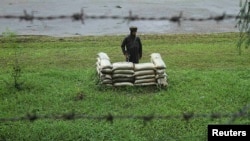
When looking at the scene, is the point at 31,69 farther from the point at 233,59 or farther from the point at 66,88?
the point at 233,59

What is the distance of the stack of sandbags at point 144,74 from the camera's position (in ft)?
29.2

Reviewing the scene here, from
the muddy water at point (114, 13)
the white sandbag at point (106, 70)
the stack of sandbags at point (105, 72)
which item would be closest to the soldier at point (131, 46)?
the stack of sandbags at point (105, 72)


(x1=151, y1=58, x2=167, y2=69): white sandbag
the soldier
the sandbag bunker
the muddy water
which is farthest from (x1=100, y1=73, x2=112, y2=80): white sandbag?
the muddy water

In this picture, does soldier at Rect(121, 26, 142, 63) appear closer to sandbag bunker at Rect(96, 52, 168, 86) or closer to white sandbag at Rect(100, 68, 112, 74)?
sandbag bunker at Rect(96, 52, 168, 86)

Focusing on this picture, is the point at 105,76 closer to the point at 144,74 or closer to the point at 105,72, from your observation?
the point at 105,72

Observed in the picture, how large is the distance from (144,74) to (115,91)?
0.68 meters

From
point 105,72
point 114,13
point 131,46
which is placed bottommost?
point 105,72

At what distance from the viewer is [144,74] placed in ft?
29.4

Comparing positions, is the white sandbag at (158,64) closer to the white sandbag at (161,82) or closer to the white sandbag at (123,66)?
the white sandbag at (161,82)

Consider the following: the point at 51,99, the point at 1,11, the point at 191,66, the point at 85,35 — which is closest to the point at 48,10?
the point at 1,11

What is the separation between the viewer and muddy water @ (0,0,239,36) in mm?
14422

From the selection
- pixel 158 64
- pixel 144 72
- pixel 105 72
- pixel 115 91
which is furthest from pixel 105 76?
pixel 158 64

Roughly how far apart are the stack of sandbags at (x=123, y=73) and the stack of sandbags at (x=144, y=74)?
0.10 metres

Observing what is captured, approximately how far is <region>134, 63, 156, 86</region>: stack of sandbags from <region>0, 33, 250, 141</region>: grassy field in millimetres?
126
